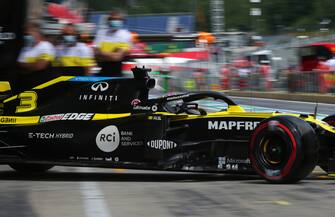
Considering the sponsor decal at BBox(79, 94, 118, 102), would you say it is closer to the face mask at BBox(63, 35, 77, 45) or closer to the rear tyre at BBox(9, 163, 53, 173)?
the rear tyre at BBox(9, 163, 53, 173)

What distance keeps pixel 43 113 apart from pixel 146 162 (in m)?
1.54

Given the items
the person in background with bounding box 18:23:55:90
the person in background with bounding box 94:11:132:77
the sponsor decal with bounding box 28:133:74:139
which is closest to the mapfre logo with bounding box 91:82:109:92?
the sponsor decal with bounding box 28:133:74:139

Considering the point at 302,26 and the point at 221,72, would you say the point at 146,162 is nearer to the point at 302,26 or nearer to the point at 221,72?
the point at 221,72

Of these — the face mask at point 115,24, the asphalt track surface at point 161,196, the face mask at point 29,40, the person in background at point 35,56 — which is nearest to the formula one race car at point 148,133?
the asphalt track surface at point 161,196

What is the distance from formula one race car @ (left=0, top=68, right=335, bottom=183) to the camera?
7.21 metres

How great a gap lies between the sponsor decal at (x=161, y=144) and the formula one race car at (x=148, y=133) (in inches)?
0.5

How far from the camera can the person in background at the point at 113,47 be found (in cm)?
1133

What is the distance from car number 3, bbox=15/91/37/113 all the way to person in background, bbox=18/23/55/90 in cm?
166

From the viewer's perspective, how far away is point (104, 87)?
8.17 m

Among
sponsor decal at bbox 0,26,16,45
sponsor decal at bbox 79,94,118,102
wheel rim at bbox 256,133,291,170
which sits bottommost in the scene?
wheel rim at bbox 256,133,291,170

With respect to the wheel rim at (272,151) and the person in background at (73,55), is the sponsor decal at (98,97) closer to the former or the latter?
the wheel rim at (272,151)

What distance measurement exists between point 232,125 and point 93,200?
82.8 inches

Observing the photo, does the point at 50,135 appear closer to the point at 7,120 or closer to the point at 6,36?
the point at 7,120

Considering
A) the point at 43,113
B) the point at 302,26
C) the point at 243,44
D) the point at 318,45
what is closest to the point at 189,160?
the point at 43,113
